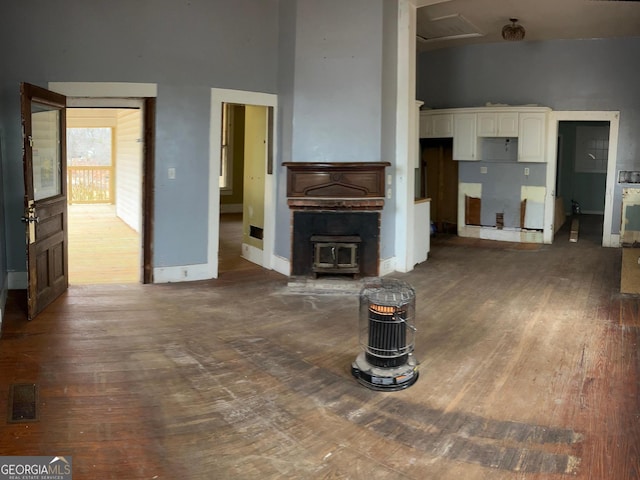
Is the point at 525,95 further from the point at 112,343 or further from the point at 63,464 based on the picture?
the point at 63,464

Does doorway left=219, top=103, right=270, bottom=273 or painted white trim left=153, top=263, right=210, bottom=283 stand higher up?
doorway left=219, top=103, right=270, bottom=273

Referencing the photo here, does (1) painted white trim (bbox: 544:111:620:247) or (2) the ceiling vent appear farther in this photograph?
(1) painted white trim (bbox: 544:111:620:247)

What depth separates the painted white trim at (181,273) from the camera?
636 cm

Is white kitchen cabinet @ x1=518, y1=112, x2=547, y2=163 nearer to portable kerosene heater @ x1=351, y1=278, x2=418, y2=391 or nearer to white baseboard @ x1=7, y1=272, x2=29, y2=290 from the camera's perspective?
portable kerosene heater @ x1=351, y1=278, x2=418, y2=391

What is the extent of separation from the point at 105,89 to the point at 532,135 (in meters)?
6.32

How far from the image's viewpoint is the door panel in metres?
4.87

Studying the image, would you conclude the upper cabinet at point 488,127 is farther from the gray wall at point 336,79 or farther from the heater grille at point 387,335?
the heater grille at point 387,335

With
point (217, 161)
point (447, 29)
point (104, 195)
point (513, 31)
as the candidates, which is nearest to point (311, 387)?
point (217, 161)

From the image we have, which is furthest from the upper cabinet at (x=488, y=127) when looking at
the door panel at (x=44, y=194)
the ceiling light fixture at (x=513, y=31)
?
the door panel at (x=44, y=194)

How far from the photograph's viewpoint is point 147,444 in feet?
9.71

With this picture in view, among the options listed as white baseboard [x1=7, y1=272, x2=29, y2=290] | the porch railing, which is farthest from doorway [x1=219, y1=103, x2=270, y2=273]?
the porch railing

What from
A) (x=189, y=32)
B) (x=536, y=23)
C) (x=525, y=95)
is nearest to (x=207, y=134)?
(x=189, y=32)

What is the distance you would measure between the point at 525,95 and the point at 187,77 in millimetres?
5795

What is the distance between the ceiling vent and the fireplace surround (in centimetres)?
315
